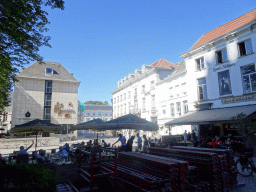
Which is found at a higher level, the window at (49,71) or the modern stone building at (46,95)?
the window at (49,71)

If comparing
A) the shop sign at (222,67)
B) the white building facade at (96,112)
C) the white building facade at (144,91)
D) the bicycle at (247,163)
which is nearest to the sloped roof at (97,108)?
the white building facade at (96,112)

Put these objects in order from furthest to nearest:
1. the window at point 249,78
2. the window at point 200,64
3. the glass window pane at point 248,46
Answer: the window at point 200,64 < the glass window pane at point 248,46 < the window at point 249,78

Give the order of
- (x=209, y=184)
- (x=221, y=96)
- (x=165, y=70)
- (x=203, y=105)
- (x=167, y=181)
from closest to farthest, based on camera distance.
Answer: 1. (x=167, y=181)
2. (x=209, y=184)
3. (x=221, y=96)
4. (x=203, y=105)
5. (x=165, y=70)

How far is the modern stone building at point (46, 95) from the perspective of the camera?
105 ft

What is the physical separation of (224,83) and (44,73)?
3238 cm

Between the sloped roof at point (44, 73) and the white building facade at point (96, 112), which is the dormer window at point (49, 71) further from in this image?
the white building facade at point (96, 112)

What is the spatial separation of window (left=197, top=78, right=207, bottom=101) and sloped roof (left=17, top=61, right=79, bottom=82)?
84.7 feet

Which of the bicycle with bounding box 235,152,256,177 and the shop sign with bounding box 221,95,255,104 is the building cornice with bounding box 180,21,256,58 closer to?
the shop sign with bounding box 221,95,255,104

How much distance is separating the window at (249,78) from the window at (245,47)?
4.64 ft

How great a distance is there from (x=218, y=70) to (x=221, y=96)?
9.11ft

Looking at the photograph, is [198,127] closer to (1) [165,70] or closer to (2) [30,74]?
(1) [165,70]

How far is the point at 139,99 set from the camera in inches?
1499

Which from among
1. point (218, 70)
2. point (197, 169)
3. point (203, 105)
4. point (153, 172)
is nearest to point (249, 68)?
point (218, 70)

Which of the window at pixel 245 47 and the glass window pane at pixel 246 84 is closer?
the glass window pane at pixel 246 84
